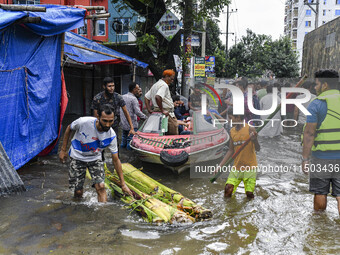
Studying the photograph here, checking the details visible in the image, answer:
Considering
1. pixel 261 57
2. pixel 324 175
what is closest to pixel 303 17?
pixel 261 57

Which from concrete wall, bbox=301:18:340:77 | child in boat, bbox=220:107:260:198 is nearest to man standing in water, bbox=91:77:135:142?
child in boat, bbox=220:107:260:198

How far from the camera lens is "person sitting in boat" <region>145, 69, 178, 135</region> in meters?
7.73

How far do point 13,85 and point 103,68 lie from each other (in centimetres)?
956

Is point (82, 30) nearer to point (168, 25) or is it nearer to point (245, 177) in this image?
point (168, 25)

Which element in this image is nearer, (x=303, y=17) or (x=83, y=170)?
(x=83, y=170)

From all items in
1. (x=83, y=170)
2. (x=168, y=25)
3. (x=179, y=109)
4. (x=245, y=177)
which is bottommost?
(x=245, y=177)

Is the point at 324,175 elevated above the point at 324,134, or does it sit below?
below

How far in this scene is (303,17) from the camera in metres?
68.8

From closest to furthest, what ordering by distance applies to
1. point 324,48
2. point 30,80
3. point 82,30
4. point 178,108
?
point 30,80
point 178,108
point 324,48
point 82,30

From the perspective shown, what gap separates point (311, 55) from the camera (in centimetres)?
1666

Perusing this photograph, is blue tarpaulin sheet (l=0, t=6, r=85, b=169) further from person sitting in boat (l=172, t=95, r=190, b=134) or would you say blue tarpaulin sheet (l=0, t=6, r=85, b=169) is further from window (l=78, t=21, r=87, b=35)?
window (l=78, t=21, r=87, b=35)

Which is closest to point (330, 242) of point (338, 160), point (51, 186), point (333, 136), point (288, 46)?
point (338, 160)

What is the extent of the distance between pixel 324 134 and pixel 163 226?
2442mm

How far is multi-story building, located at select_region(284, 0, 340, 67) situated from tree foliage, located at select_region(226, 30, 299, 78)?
28.6m
